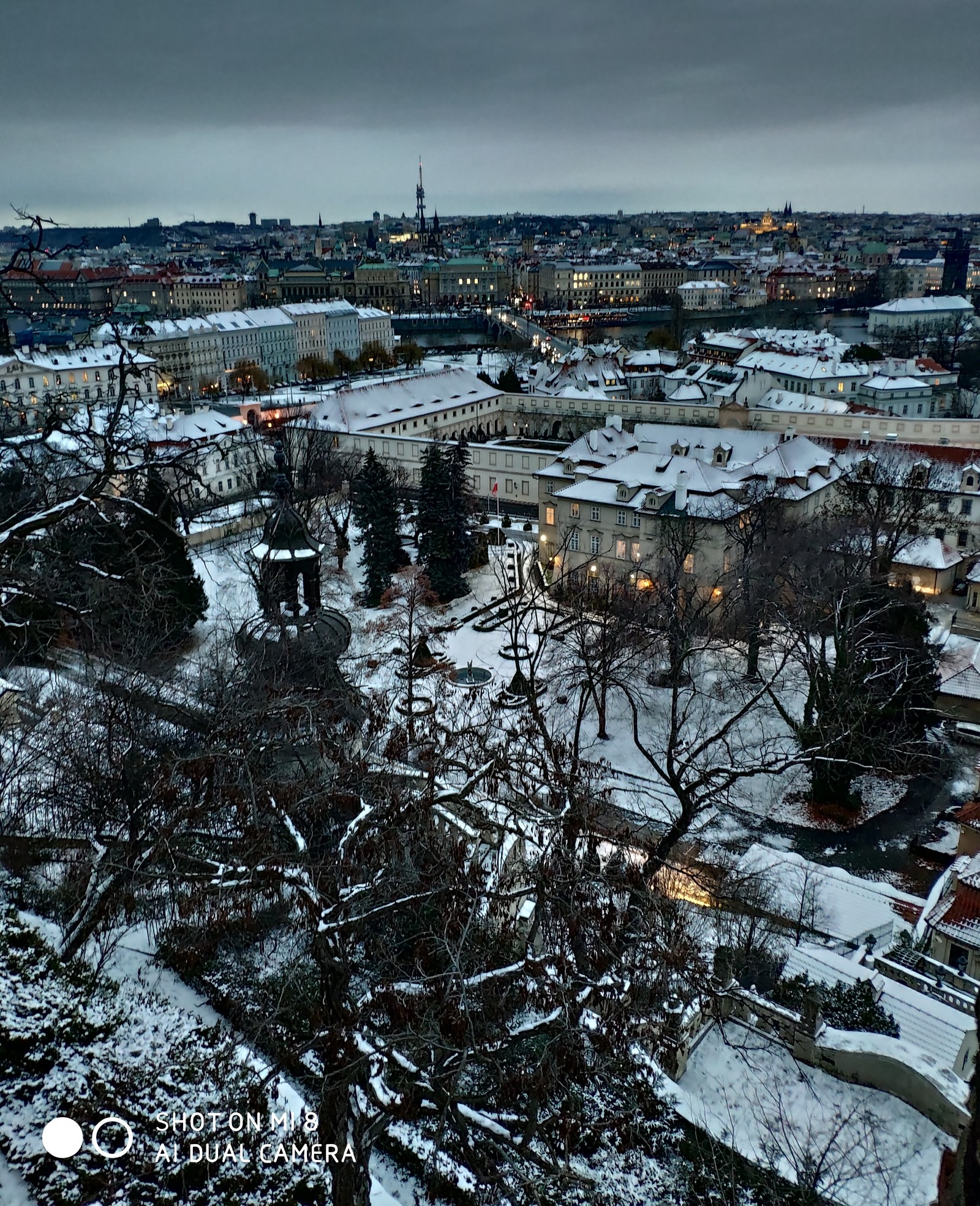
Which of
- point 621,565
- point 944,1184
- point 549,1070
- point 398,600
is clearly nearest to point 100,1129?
Answer: point 549,1070

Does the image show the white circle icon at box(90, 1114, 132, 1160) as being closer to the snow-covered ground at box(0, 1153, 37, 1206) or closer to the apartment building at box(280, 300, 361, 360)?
the snow-covered ground at box(0, 1153, 37, 1206)

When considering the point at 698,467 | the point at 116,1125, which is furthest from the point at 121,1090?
the point at 698,467

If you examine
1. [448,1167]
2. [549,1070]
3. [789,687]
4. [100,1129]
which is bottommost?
[789,687]

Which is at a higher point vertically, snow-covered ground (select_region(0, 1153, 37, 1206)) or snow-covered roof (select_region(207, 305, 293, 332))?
snow-covered roof (select_region(207, 305, 293, 332))

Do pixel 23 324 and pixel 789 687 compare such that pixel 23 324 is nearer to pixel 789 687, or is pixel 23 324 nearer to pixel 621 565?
pixel 621 565

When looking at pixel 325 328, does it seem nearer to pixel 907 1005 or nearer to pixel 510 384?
pixel 510 384

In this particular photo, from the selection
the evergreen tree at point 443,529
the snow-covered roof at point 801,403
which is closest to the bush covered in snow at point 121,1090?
the evergreen tree at point 443,529

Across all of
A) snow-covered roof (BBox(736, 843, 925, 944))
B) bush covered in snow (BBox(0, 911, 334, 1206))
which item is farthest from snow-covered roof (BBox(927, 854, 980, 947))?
bush covered in snow (BBox(0, 911, 334, 1206))
